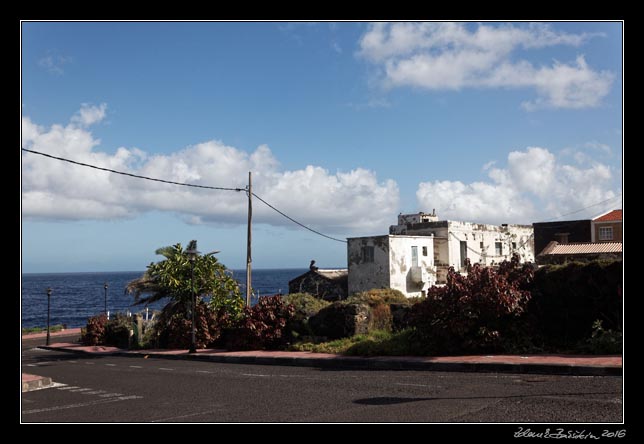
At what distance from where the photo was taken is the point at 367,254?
4169 cm

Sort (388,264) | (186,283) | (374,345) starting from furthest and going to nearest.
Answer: (388,264) → (186,283) → (374,345)

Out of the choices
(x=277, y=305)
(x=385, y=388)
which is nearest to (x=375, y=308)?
(x=277, y=305)

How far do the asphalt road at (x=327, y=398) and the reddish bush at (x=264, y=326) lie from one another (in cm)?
504

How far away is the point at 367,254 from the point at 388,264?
1.72 meters

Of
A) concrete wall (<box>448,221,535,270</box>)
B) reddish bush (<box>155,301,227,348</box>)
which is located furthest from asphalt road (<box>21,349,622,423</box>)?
concrete wall (<box>448,221,535,270</box>)

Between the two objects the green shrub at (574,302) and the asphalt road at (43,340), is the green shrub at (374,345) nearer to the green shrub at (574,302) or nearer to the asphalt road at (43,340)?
the green shrub at (574,302)

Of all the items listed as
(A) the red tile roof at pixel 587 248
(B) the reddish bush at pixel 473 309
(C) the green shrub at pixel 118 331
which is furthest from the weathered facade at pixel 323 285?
(B) the reddish bush at pixel 473 309

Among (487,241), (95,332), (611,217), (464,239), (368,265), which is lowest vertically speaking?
(95,332)

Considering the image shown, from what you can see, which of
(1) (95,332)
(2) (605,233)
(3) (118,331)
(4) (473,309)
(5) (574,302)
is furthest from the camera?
(2) (605,233)

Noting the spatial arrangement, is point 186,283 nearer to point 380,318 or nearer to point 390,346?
point 380,318

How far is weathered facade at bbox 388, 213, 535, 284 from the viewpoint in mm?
46250

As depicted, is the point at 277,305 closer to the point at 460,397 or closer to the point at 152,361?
the point at 152,361

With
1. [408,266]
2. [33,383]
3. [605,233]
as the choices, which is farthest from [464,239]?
[33,383]

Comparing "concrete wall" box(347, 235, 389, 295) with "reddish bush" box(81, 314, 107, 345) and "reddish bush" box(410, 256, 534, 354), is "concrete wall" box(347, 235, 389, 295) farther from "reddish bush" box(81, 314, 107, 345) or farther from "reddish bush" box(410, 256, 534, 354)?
"reddish bush" box(410, 256, 534, 354)
